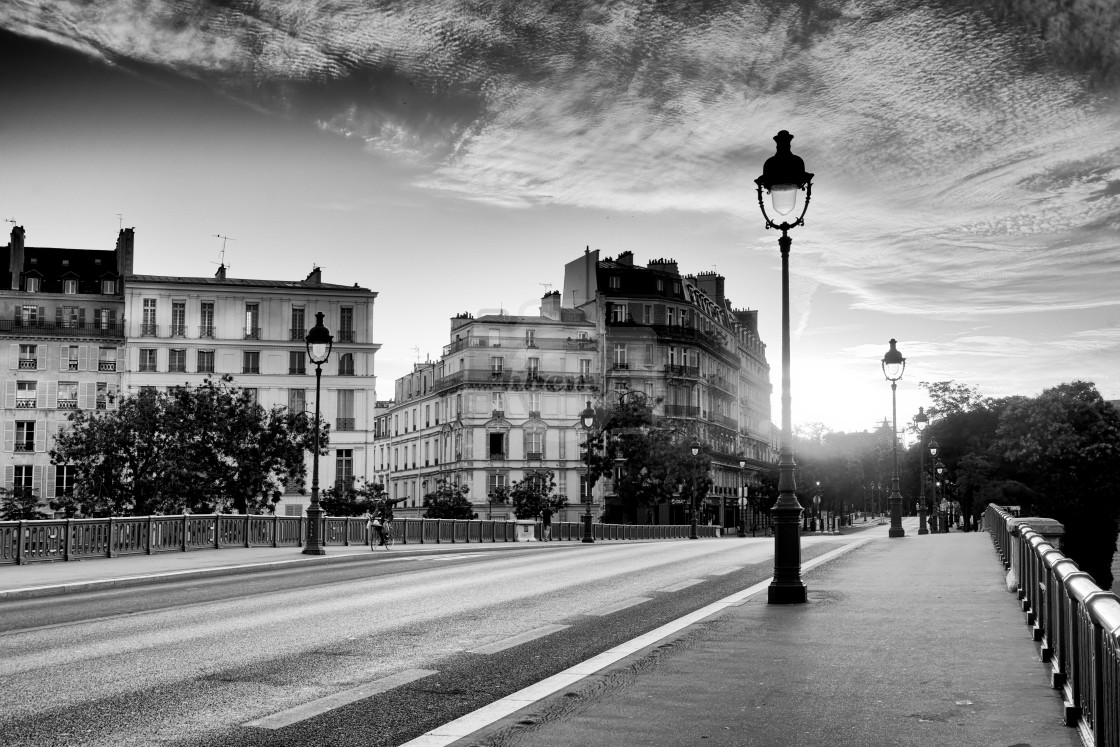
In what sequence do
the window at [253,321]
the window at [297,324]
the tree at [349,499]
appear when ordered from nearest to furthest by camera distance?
the tree at [349,499] → the window at [253,321] → the window at [297,324]

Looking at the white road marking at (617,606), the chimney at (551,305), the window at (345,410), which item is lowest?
the white road marking at (617,606)

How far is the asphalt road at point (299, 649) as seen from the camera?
6922mm

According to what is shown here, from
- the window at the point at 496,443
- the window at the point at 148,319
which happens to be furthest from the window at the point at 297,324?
the window at the point at 496,443

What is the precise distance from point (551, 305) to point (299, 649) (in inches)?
3210

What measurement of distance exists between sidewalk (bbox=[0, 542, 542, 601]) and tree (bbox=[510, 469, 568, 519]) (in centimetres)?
4774

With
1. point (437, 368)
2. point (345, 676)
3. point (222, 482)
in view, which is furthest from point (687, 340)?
point (345, 676)

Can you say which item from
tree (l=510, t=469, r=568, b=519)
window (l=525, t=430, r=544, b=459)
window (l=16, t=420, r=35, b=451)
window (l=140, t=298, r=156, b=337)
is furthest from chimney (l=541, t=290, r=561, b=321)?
window (l=16, t=420, r=35, b=451)

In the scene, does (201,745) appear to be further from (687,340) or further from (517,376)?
(687,340)

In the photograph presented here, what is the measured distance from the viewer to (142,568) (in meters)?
21.8

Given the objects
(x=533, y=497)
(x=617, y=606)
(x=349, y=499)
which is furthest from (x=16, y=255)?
(x=617, y=606)

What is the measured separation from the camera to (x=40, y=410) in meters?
79.0

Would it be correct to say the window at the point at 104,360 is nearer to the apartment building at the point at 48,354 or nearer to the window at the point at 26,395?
the apartment building at the point at 48,354

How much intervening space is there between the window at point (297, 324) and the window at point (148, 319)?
911cm

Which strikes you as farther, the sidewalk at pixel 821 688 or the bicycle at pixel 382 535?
the bicycle at pixel 382 535
